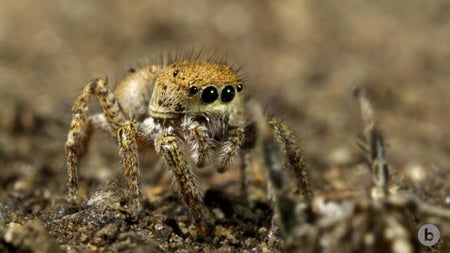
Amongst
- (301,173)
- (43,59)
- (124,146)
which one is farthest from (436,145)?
(43,59)

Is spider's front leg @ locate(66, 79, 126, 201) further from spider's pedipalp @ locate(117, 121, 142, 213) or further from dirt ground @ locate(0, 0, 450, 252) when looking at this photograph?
spider's pedipalp @ locate(117, 121, 142, 213)

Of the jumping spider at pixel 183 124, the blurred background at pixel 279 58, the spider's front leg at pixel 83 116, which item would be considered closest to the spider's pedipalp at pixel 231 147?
the jumping spider at pixel 183 124

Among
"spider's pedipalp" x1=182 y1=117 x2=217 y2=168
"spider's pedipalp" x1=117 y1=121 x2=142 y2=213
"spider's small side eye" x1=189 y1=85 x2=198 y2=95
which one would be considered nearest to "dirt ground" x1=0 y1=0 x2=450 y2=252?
"spider's pedipalp" x1=117 y1=121 x2=142 y2=213

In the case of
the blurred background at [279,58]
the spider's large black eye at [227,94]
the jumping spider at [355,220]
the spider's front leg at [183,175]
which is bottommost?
the jumping spider at [355,220]

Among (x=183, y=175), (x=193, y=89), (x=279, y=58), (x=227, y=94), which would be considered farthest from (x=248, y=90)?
(x=279, y=58)

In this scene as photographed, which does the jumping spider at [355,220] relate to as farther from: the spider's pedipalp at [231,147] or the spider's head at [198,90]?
the spider's head at [198,90]
